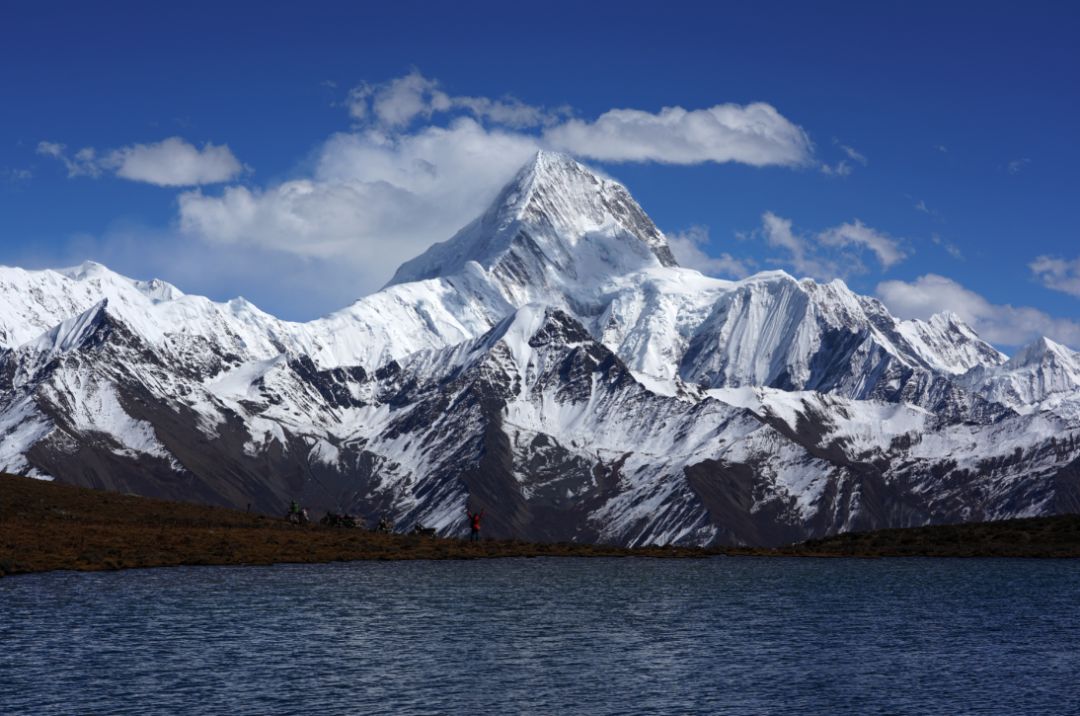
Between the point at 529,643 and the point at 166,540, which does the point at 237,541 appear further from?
the point at 529,643

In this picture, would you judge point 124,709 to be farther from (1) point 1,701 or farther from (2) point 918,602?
(2) point 918,602

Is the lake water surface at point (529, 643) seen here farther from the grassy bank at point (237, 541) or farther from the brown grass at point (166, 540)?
the grassy bank at point (237, 541)

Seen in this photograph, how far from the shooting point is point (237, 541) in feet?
444

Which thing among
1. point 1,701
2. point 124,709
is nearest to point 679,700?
point 124,709

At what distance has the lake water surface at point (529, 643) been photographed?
214 feet

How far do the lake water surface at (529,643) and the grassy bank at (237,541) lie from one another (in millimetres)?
8325

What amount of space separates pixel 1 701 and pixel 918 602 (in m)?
61.3

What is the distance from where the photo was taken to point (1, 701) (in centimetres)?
6309

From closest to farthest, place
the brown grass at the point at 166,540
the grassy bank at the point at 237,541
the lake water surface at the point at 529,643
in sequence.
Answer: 1. the lake water surface at the point at 529,643
2. the brown grass at the point at 166,540
3. the grassy bank at the point at 237,541

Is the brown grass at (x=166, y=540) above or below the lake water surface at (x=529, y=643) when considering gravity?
above

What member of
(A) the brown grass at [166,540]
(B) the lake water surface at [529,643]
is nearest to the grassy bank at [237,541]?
(A) the brown grass at [166,540]

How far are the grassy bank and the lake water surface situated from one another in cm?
833

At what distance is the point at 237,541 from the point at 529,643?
6049cm

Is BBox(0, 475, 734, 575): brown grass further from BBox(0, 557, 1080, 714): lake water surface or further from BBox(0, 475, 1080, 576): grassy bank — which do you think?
BBox(0, 557, 1080, 714): lake water surface
